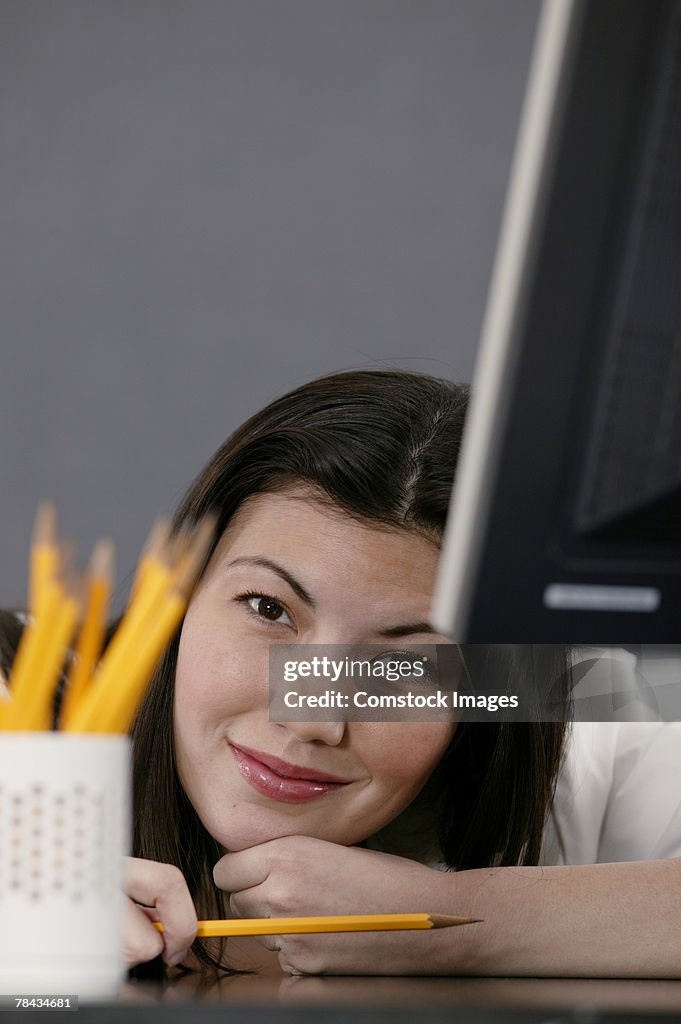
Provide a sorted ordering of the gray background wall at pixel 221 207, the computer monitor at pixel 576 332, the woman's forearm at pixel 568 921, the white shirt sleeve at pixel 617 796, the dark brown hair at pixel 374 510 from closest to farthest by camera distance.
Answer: the computer monitor at pixel 576 332 → the woman's forearm at pixel 568 921 → the dark brown hair at pixel 374 510 → the white shirt sleeve at pixel 617 796 → the gray background wall at pixel 221 207

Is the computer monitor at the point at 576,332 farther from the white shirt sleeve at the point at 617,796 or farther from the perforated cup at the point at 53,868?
the white shirt sleeve at the point at 617,796

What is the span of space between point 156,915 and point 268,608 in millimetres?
328

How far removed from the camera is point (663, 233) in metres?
0.39

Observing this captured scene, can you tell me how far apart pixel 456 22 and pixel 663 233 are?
4.84 feet

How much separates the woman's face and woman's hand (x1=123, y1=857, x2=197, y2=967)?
242 mm

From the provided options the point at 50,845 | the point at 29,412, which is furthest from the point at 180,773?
the point at 29,412

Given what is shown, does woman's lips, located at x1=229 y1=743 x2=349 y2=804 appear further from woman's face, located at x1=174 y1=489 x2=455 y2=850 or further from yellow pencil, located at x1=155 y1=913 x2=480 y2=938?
yellow pencil, located at x1=155 y1=913 x2=480 y2=938

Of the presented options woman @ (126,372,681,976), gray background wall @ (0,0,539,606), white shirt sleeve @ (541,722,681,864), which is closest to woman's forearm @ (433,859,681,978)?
woman @ (126,372,681,976)

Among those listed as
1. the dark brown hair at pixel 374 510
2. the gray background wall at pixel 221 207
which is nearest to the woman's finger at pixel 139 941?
the dark brown hair at pixel 374 510

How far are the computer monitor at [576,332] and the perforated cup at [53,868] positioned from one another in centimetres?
14

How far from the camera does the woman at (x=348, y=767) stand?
0.65m

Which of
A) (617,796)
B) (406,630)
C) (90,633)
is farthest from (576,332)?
(617,796)

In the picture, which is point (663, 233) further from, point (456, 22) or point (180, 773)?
point (456, 22)

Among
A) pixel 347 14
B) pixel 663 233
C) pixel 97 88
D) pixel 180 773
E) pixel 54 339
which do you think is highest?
pixel 347 14
